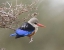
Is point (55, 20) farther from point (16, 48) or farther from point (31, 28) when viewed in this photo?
point (31, 28)

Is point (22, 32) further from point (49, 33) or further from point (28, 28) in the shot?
point (49, 33)

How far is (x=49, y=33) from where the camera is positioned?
592 centimetres

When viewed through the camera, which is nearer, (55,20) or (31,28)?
(31,28)

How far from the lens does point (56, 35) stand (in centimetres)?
620

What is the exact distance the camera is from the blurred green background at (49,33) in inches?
224

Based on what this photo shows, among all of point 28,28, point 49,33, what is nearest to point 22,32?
point 28,28

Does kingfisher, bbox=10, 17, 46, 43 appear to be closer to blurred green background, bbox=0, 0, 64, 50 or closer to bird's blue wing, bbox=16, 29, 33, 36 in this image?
bird's blue wing, bbox=16, 29, 33, 36

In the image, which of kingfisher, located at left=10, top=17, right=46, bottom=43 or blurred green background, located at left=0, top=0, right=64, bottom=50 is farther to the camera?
blurred green background, located at left=0, top=0, right=64, bottom=50

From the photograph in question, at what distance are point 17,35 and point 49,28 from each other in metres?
3.53

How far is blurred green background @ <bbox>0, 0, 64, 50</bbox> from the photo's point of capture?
570cm

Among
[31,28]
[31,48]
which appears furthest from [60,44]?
[31,28]

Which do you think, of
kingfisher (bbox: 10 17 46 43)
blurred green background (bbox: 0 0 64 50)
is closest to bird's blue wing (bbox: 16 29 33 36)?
kingfisher (bbox: 10 17 46 43)

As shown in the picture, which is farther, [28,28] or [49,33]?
[49,33]

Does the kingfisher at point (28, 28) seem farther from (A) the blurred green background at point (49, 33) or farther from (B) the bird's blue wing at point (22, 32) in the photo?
(A) the blurred green background at point (49, 33)
